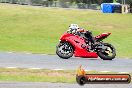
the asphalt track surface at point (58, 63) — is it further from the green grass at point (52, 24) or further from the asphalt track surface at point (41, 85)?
the green grass at point (52, 24)

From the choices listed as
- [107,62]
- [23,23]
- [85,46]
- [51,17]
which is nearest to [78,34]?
[85,46]

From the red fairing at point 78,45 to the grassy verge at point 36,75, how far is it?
4122 mm

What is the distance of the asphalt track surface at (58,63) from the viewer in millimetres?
15820

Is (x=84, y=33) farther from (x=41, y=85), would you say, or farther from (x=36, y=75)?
(x=41, y=85)

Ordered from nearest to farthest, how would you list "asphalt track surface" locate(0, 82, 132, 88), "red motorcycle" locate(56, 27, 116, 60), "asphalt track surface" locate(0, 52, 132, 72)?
"asphalt track surface" locate(0, 82, 132, 88), "asphalt track surface" locate(0, 52, 132, 72), "red motorcycle" locate(56, 27, 116, 60)

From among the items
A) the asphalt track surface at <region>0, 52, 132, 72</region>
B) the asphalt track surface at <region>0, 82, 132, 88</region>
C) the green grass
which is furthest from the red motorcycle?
the green grass

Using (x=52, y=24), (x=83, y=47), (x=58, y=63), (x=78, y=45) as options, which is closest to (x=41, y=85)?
(x=58, y=63)

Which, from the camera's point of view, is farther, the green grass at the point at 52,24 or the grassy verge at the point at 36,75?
the green grass at the point at 52,24

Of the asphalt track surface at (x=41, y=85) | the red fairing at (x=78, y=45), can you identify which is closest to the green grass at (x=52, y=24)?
the red fairing at (x=78, y=45)

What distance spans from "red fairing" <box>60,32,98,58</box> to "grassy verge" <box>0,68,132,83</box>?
4122 mm

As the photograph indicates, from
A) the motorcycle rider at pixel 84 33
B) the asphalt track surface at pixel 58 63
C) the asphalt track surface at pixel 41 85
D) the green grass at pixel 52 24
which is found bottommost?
the green grass at pixel 52 24

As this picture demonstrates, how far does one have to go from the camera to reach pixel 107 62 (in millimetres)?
17812

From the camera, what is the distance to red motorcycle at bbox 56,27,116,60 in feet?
60.5

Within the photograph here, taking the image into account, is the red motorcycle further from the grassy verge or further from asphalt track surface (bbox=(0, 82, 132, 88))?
asphalt track surface (bbox=(0, 82, 132, 88))
